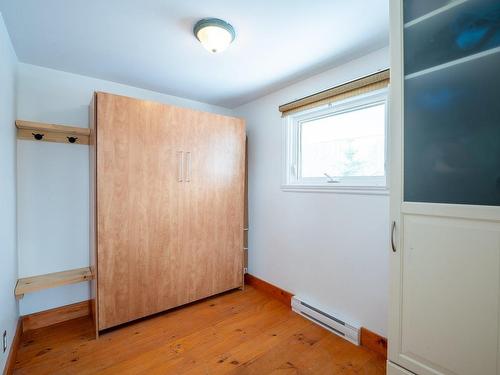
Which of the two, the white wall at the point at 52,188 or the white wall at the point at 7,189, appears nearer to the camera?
the white wall at the point at 7,189

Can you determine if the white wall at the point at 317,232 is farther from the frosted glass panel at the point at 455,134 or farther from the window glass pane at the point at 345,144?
the frosted glass panel at the point at 455,134

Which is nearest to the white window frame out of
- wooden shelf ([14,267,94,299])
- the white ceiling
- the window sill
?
the window sill

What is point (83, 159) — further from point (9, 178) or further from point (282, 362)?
point (282, 362)

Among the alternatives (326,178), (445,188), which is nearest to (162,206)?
(326,178)

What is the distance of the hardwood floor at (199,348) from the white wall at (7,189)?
31cm

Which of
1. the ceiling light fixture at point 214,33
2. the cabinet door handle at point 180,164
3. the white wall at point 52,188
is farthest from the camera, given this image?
the cabinet door handle at point 180,164

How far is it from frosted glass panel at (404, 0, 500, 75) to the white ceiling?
1.20 feet

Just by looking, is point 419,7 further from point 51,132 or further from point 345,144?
point 51,132

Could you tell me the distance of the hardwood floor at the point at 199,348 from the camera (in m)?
1.63

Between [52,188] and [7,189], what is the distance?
0.55 meters

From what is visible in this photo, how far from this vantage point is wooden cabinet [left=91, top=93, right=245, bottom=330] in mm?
1951

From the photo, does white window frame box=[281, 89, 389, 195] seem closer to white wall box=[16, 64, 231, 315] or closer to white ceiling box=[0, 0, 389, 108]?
white ceiling box=[0, 0, 389, 108]

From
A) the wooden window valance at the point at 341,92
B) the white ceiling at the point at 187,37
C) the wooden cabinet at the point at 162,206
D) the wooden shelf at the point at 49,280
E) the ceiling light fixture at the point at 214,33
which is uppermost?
the white ceiling at the point at 187,37

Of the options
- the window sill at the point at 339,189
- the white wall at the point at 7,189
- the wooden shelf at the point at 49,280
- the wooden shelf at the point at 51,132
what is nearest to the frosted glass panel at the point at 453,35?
the window sill at the point at 339,189
